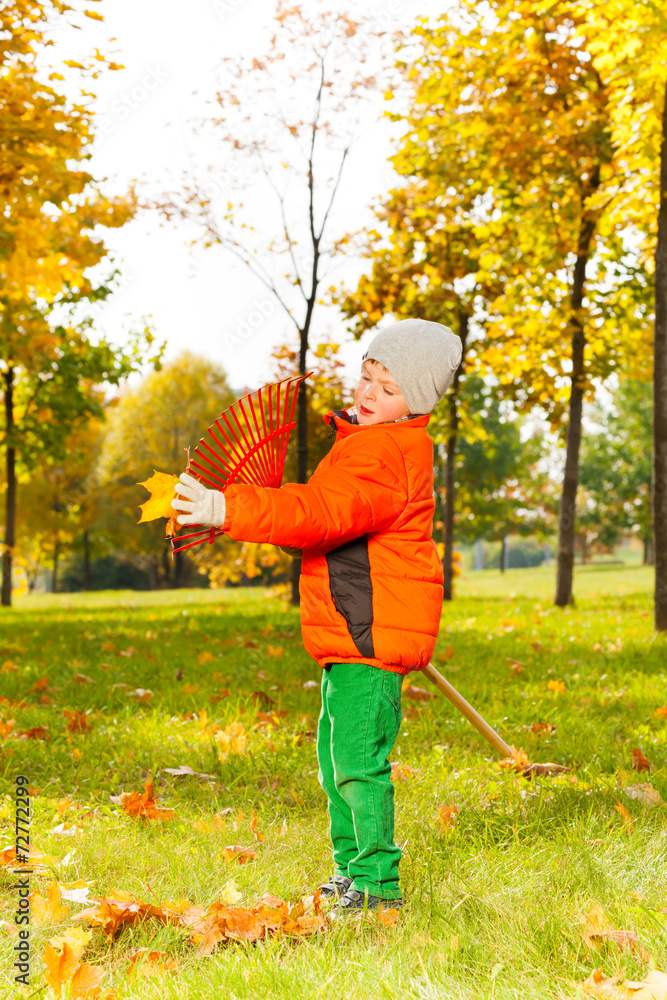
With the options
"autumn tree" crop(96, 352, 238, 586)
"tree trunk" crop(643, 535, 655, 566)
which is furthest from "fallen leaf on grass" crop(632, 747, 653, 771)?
"tree trunk" crop(643, 535, 655, 566)

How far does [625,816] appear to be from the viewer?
2.73 meters

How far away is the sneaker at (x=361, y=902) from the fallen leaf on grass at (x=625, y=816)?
2.99 feet

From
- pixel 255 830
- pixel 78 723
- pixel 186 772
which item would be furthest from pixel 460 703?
pixel 78 723

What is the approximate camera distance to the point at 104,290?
1352cm

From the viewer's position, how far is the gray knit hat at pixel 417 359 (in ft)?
7.44

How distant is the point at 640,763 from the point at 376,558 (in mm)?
1901

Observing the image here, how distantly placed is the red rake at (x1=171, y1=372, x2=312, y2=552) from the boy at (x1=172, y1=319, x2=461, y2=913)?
0.16m

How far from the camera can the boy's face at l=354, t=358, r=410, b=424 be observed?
230 cm

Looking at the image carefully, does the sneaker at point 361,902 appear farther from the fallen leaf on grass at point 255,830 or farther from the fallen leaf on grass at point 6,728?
the fallen leaf on grass at point 6,728

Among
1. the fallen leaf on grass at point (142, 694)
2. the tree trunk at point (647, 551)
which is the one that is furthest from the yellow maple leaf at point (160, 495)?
the tree trunk at point (647, 551)

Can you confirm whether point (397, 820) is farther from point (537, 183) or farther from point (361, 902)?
point (537, 183)

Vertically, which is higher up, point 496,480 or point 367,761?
point 496,480

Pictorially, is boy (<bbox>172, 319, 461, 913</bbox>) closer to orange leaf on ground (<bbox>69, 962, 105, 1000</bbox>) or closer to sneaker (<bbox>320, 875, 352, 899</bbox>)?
sneaker (<bbox>320, 875, 352, 899</bbox>)

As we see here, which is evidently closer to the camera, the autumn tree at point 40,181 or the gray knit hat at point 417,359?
the gray knit hat at point 417,359
